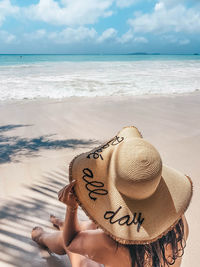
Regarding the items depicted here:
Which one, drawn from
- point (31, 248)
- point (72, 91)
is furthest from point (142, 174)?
point (72, 91)

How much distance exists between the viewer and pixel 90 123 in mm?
5934

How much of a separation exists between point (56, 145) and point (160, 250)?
11.5 feet

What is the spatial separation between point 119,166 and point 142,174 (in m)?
0.11

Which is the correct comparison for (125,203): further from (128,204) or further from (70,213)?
(70,213)

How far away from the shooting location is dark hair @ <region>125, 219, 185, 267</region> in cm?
124

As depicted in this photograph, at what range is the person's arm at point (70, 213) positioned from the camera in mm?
1235

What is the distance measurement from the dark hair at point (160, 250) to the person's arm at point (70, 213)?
30 cm

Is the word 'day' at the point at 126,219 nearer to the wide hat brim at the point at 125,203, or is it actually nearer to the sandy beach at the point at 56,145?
the wide hat brim at the point at 125,203

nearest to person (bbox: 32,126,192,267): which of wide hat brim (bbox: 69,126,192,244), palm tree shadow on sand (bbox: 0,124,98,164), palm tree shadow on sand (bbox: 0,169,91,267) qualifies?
wide hat brim (bbox: 69,126,192,244)

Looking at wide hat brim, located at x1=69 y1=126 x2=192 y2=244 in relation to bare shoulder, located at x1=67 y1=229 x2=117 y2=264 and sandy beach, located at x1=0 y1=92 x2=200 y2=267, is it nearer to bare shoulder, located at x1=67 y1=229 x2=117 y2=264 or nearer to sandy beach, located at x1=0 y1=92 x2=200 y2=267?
bare shoulder, located at x1=67 y1=229 x2=117 y2=264

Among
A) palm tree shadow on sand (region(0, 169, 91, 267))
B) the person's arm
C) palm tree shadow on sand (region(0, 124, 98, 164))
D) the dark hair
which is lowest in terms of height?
palm tree shadow on sand (region(0, 169, 91, 267))

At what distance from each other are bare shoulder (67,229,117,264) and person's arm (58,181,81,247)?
3cm

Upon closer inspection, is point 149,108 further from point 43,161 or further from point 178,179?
point 178,179

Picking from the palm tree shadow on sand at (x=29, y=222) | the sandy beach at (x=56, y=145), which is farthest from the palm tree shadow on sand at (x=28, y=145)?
the palm tree shadow on sand at (x=29, y=222)
